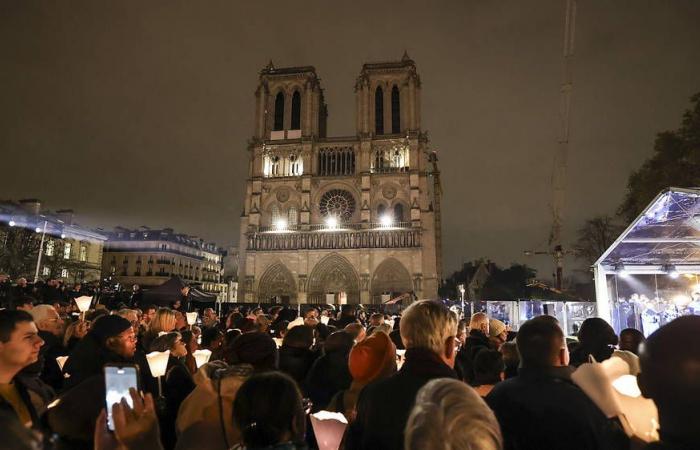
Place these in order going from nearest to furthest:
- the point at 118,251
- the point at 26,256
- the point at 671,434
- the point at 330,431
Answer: the point at 671,434 → the point at 330,431 → the point at 26,256 → the point at 118,251

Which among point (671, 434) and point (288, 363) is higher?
point (671, 434)

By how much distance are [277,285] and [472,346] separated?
33.7 metres

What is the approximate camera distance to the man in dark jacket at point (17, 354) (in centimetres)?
209

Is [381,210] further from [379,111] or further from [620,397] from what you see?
[620,397]

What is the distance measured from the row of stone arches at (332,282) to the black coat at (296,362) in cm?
3140

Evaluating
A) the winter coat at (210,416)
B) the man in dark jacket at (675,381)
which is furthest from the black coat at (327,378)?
the man in dark jacket at (675,381)

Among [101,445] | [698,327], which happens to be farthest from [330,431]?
[698,327]

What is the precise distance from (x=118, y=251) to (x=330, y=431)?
60681 millimetres

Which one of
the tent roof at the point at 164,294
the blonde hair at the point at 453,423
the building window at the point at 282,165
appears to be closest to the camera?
the blonde hair at the point at 453,423

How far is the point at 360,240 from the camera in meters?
36.5

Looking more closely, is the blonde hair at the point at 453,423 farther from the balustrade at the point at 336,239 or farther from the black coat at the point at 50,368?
the balustrade at the point at 336,239

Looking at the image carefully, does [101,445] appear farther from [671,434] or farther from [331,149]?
[331,149]

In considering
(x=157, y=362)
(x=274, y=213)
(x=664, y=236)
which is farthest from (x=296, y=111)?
(x=157, y=362)

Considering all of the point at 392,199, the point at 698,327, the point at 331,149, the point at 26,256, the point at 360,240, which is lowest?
the point at 698,327
